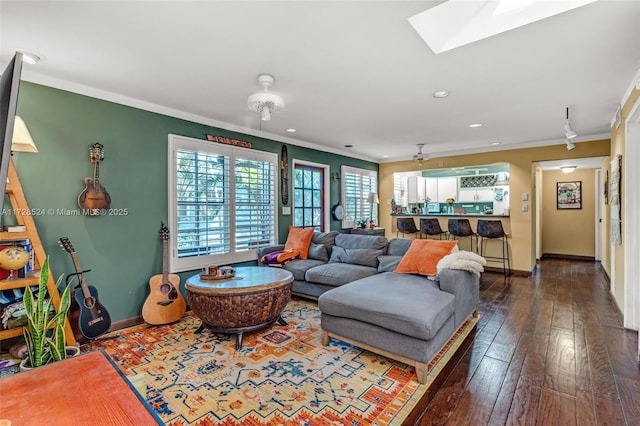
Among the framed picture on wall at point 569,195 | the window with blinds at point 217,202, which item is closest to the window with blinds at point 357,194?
the window with blinds at point 217,202

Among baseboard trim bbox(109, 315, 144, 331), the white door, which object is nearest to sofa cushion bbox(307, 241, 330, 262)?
baseboard trim bbox(109, 315, 144, 331)

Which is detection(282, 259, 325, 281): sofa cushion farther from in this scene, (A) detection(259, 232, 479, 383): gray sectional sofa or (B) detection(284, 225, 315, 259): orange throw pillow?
(A) detection(259, 232, 479, 383): gray sectional sofa

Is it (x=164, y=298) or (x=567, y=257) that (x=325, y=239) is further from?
(x=567, y=257)

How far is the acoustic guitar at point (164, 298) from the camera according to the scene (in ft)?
10.8

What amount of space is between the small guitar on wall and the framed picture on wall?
8944 mm

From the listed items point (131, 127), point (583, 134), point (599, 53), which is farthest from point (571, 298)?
point (131, 127)

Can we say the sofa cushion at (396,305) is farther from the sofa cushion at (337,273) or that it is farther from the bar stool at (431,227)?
the bar stool at (431,227)

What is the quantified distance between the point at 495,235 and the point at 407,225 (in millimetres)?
1644

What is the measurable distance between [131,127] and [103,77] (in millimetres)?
650

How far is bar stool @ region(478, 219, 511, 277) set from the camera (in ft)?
Answer: 18.4

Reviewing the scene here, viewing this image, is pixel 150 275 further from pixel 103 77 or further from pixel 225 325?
pixel 103 77

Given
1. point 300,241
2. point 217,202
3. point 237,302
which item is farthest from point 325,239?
point 237,302

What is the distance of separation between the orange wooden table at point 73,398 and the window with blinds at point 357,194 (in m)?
5.57

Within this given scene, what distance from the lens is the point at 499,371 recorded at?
Result: 7.77 feet
